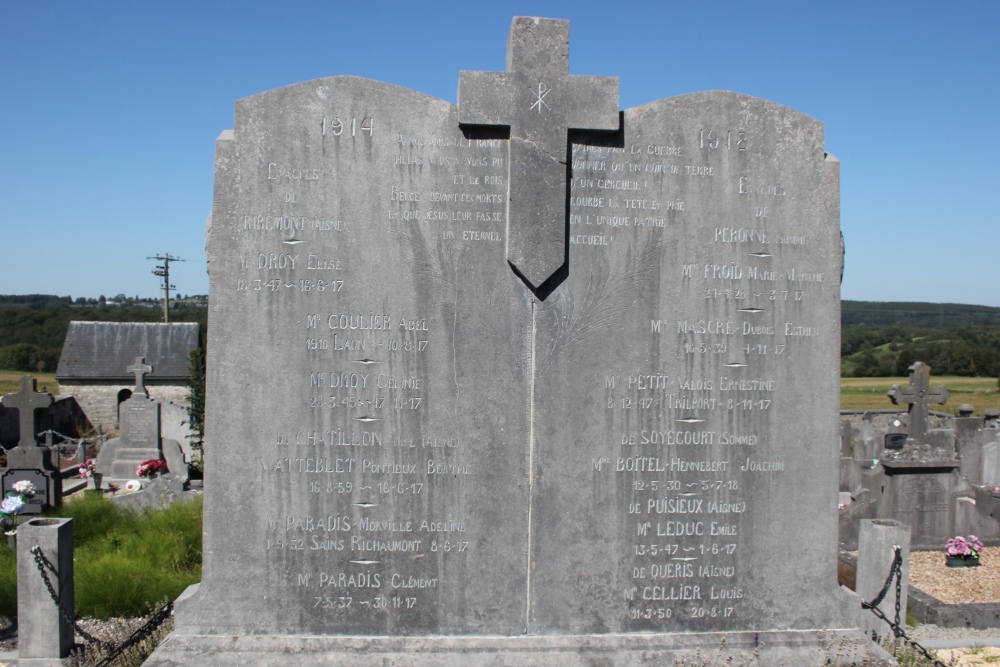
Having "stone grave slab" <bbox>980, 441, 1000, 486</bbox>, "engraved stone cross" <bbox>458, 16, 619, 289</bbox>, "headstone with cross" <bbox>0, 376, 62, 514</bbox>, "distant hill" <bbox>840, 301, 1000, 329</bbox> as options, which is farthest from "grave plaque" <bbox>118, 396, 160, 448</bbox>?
"distant hill" <bbox>840, 301, 1000, 329</bbox>

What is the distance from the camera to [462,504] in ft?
15.3

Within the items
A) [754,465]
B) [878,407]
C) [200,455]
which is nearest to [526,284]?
[754,465]

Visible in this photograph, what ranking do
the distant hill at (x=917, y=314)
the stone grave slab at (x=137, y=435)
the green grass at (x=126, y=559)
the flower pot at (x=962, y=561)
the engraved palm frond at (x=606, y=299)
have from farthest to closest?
the distant hill at (x=917, y=314) < the stone grave slab at (x=137, y=435) < the flower pot at (x=962, y=561) < the green grass at (x=126, y=559) < the engraved palm frond at (x=606, y=299)

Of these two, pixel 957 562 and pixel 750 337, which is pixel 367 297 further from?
pixel 957 562

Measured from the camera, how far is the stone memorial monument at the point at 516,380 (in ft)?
15.0

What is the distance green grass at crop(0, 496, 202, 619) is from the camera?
249 inches

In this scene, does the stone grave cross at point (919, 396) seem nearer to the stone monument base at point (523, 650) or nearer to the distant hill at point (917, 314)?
the stone monument base at point (523, 650)

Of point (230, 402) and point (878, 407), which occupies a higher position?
point (230, 402)

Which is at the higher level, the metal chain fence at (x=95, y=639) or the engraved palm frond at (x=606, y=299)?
the engraved palm frond at (x=606, y=299)

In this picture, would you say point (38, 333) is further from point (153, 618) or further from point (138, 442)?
point (153, 618)

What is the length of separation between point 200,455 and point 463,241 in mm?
16022

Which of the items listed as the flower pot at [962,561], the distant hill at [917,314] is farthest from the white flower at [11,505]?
the distant hill at [917,314]

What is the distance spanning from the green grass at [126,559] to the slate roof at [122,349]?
20.4m

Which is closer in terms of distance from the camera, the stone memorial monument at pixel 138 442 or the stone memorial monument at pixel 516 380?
the stone memorial monument at pixel 516 380
